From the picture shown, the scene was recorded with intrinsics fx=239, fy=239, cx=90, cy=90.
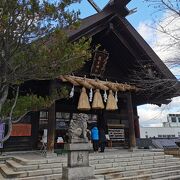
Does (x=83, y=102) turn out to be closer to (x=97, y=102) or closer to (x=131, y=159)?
(x=97, y=102)

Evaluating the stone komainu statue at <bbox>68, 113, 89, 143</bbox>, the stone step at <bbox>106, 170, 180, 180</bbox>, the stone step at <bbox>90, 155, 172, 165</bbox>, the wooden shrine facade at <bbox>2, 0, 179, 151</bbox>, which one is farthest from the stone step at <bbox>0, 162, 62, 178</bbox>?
the wooden shrine facade at <bbox>2, 0, 179, 151</bbox>

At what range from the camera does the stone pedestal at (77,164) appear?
6842 mm

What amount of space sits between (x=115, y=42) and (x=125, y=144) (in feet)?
22.1

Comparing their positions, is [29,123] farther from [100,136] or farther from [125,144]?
[125,144]

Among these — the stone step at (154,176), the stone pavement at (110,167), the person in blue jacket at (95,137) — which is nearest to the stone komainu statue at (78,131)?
the stone pavement at (110,167)

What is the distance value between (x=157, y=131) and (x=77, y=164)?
3527 cm

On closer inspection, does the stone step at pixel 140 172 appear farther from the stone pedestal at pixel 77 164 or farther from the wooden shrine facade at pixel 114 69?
the wooden shrine facade at pixel 114 69

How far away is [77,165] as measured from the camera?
7082 mm

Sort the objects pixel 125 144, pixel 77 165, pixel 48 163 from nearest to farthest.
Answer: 1. pixel 77 165
2. pixel 48 163
3. pixel 125 144

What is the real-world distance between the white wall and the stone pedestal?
3322 cm

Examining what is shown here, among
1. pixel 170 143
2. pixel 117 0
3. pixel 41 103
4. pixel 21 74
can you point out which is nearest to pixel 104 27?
pixel 117 0

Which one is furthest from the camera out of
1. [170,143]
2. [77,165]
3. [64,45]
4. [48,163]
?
[170,143]

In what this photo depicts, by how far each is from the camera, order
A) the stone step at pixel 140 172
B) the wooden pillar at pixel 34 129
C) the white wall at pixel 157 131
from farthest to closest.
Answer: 1. the white wall at pixel 157 131
2. the wooden pillar at pixel 34 129
3. the stone step at pixel 140 172

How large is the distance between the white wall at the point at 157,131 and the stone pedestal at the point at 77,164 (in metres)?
33.2
